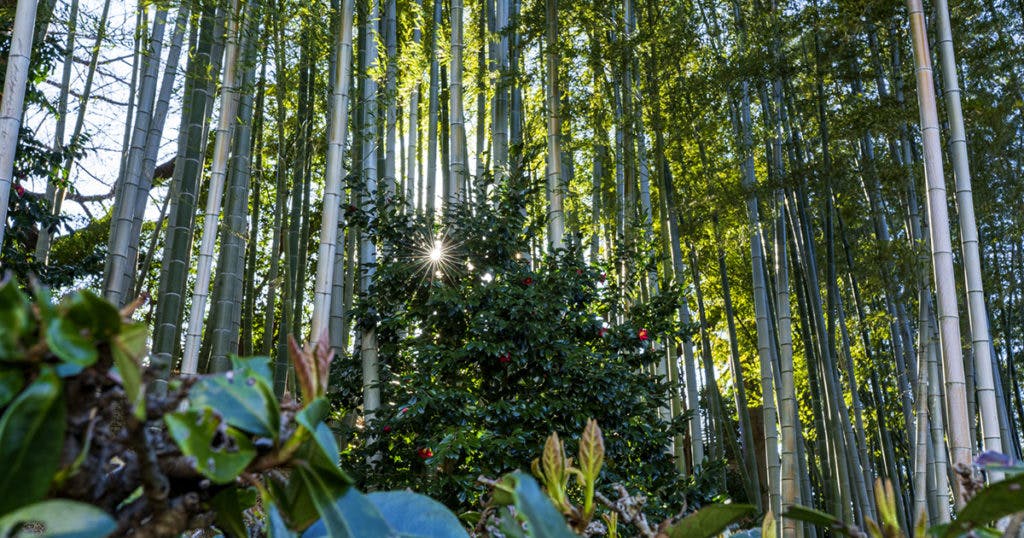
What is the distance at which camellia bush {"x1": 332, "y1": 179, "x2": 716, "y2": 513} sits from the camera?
9.48 ft

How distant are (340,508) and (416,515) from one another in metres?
0.07

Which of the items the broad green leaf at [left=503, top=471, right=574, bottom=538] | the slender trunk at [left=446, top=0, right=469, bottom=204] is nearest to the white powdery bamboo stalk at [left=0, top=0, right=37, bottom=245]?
the slender trunk at [left=446, top=0, right=469, bottom=204]

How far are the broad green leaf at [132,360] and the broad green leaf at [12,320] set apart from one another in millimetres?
29

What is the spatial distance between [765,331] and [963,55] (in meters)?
2.14

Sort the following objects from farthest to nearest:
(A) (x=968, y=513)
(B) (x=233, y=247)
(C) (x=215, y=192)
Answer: (B) (x=233, y=247) → (C) (x=215, y=192) → (A) (x=968, y=513)

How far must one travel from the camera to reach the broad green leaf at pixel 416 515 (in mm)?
378

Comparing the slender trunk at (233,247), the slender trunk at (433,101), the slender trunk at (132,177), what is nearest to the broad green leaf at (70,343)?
the slender trunk at (132,177)

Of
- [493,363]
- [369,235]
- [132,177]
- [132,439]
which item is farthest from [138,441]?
[132,177]

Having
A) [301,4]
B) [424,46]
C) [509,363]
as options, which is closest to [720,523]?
[509,363]

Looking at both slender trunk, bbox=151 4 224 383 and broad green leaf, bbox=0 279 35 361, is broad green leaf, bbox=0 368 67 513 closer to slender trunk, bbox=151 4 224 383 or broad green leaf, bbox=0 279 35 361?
broad green leaf, bbox=0 279 35 361

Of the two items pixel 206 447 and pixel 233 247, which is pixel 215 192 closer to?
pixel 233 247

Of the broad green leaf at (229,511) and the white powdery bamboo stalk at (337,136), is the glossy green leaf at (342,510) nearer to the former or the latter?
the broad green leaf at (229,511)

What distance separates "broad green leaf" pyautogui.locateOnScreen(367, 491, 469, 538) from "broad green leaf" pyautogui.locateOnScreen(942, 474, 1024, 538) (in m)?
0.23

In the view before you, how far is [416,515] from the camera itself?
383 millimetres
